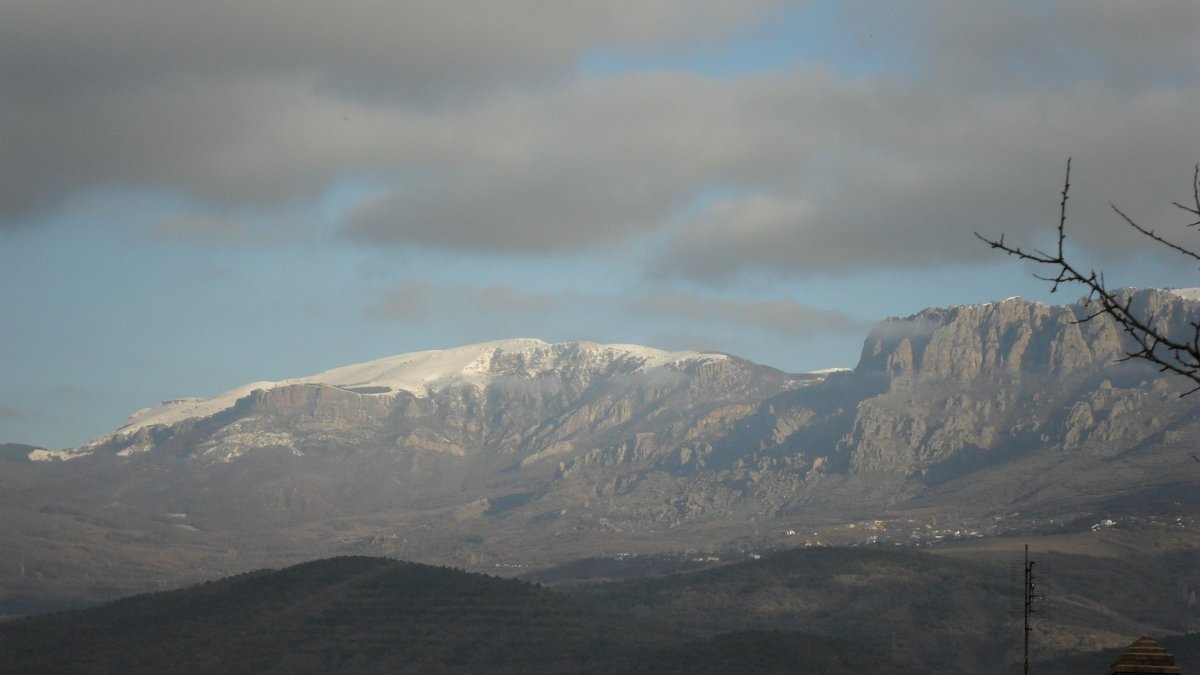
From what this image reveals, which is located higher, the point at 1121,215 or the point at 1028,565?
the point at 1121,215

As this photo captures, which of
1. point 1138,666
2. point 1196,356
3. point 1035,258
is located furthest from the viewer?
point 1138,666

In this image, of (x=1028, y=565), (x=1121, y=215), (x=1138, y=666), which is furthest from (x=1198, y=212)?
(x=1028, y=565)

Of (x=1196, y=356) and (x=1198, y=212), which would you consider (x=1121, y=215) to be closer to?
(x=1198, y=212)

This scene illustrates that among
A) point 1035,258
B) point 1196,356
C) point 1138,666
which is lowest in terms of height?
point 1138,666

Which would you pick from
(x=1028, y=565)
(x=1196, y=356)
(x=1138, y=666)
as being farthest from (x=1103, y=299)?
(x=1028, y=565)

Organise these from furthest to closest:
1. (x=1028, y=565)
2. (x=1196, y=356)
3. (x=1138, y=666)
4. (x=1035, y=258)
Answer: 1. (x=1028, y=565)
2. (x=1138, y=666)
3. (x=1035, y=258)
4. (x=1196, y=356)

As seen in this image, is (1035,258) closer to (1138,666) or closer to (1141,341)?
(1141,341)

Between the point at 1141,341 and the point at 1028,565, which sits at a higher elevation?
the point at 1141,341

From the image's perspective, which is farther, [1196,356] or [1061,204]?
[1061,204]

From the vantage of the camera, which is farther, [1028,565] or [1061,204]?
[1028,565]
